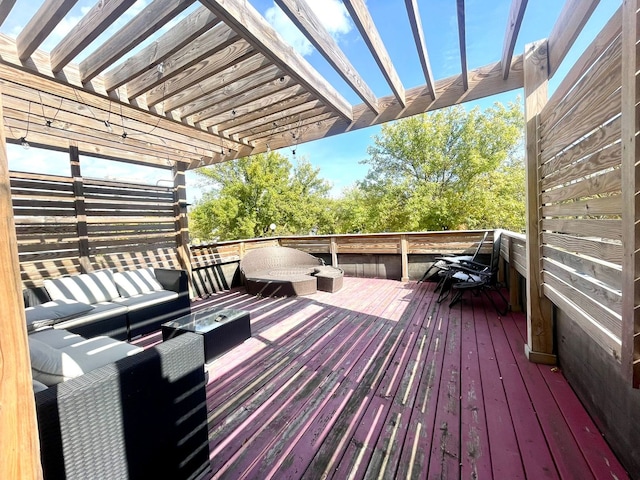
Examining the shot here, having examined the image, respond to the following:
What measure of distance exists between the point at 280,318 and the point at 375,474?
2505 mm

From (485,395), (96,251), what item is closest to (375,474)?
(485,395)

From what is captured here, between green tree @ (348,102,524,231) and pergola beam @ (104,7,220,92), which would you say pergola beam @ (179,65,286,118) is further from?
green tree @ (348,102,524,231)

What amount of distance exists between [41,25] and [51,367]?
2.16 metres

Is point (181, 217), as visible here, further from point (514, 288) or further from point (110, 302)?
point (514, 288)

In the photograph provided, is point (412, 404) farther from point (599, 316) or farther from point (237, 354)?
point (237, 354)

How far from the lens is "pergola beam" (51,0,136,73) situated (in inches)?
66.0

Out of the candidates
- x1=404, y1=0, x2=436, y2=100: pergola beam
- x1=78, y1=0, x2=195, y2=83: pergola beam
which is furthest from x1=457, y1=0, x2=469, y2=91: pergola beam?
x1=78, y1=0, x2=195, y2=83: pergola beam

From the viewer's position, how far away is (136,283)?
3707 millimetres

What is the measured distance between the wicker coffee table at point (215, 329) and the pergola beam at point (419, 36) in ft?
9.15

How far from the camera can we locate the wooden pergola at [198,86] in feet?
2.35

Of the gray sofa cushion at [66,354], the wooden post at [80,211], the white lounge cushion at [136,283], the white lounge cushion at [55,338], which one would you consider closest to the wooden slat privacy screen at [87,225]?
the wooden post at [80,211]

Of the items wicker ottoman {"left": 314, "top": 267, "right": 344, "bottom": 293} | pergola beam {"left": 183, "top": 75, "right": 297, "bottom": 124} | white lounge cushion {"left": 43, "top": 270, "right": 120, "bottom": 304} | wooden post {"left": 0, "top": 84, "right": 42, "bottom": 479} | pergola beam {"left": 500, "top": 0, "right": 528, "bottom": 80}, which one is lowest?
wicker ottoman {"left": 314, "top": 267, "right": 344, "bottom": 293}

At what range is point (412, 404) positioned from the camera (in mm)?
1908

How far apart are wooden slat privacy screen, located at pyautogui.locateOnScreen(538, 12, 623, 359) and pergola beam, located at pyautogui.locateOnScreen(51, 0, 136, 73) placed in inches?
99.7
